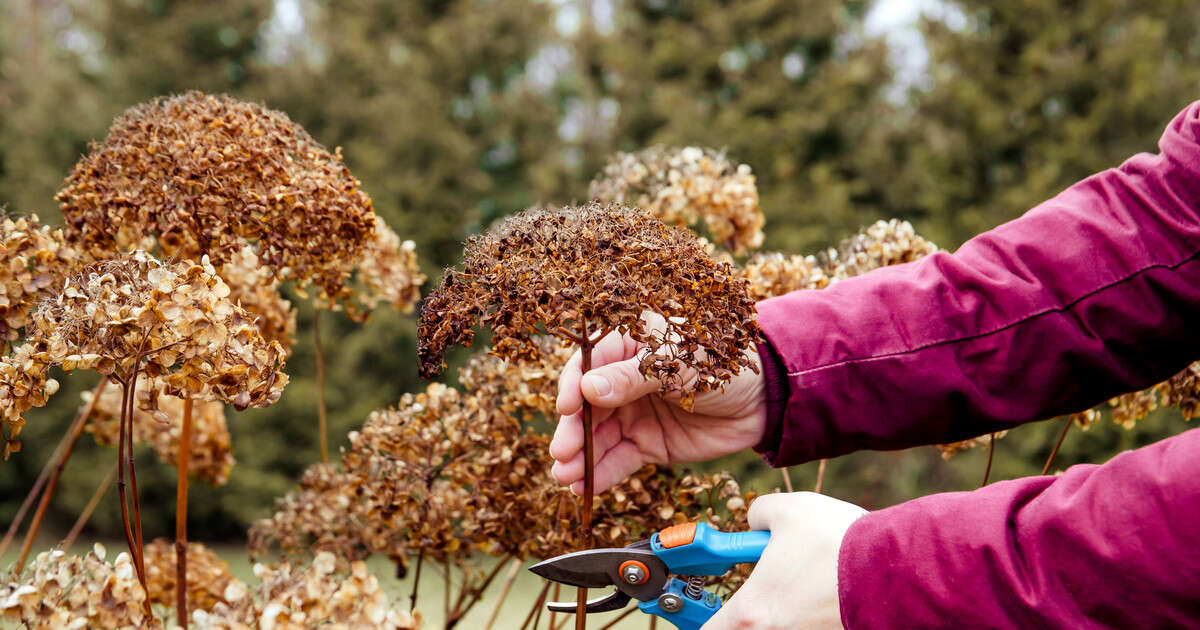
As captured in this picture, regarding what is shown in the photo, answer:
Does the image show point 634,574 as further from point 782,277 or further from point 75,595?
point 782,277

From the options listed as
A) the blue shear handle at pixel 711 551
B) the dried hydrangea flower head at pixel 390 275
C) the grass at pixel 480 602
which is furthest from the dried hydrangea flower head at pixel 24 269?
the grass at pixel 480 602

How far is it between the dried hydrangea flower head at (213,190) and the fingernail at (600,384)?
42 centimetres

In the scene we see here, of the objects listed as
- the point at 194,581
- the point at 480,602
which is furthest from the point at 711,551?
the point at 480,602

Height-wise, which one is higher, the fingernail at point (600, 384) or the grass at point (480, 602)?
the fingernail at point (600, 384)

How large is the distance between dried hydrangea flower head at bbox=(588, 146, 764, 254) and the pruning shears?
803mm

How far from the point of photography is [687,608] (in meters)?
1.18

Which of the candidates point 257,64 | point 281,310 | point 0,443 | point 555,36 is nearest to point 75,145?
point 257,64

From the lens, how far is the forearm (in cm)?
93

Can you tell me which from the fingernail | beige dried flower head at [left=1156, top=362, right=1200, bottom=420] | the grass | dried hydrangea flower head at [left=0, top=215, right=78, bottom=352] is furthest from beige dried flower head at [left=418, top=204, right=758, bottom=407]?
the grass

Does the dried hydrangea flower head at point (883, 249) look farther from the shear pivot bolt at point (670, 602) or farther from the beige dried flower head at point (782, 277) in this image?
the shear pivot bolt at point (670, 602)

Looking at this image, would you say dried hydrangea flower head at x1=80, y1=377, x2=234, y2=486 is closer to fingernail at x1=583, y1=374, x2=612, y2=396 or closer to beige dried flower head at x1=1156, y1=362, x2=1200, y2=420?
fingernail at x1=583, y1=374, x2=612, y2=396

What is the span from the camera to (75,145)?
777 centimetres

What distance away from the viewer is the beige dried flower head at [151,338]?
3.20 ft

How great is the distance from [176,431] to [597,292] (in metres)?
1.30
